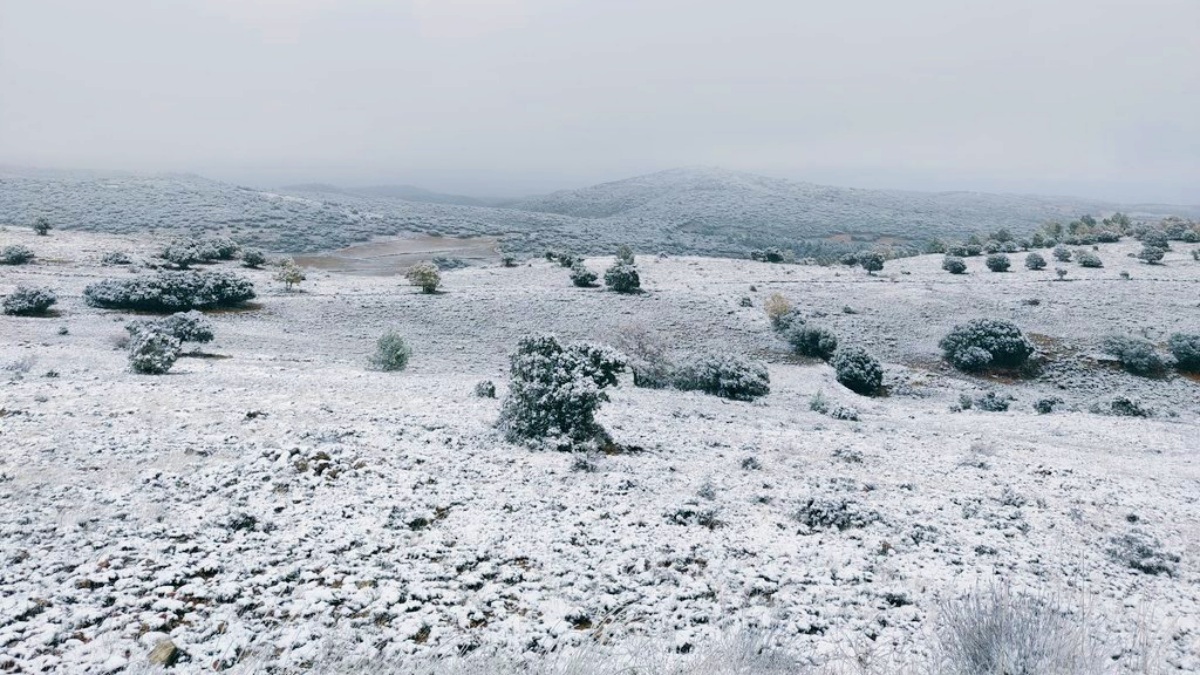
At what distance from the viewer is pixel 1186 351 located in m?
25.7

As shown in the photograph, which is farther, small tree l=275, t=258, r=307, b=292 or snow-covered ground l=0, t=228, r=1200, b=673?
small tree l=275, t=258, r=307, b=292

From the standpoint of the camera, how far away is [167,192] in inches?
2945

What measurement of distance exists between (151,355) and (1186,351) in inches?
1446

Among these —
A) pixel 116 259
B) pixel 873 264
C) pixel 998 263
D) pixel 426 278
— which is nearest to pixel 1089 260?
pixel 998 263

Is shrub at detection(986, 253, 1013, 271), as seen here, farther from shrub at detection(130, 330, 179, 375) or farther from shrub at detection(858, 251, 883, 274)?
shrub at detection(130, 330, 179, 375)

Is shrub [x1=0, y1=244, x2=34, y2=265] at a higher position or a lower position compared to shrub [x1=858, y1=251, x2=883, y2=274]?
lower

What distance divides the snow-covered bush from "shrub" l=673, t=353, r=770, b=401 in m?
7.77

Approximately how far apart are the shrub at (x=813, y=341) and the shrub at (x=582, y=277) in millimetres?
14503

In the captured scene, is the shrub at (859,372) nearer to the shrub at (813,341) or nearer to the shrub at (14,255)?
the shrub at (813,341)

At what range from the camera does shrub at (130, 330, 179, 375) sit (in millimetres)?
14848

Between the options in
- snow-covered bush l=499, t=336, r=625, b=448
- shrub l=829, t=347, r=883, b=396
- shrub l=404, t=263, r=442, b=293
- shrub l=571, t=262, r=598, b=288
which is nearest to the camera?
snow-covered bush l=499, t=336, r=625, b=448

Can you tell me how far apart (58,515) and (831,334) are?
27.2 metres

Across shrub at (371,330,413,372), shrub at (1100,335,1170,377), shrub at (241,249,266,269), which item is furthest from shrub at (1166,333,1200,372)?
shrub at (241,249,266,269)

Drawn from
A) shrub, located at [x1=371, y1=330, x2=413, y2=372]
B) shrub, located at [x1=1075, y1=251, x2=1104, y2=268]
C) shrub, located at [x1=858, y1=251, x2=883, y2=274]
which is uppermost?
shrub, located at [x1=1075, y1=251, x2=1104, y2=268]
